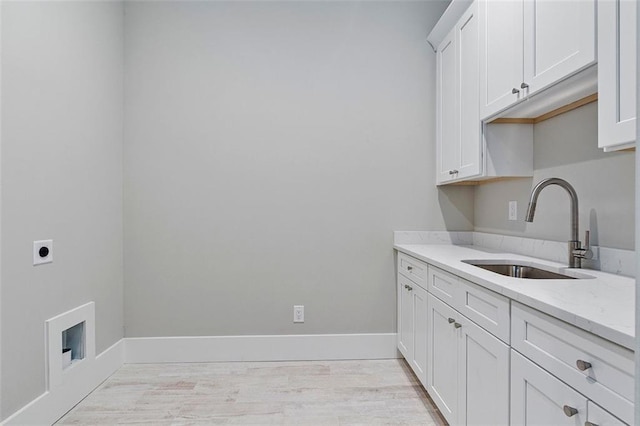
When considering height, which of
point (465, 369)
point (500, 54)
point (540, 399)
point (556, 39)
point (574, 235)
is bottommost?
point (465, 369)

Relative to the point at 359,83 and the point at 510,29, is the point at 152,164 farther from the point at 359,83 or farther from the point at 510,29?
Answer: the point at 510,29

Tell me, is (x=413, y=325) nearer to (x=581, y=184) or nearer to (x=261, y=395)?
(x=261, y=395)

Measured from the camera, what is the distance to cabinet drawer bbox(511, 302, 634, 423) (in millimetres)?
839

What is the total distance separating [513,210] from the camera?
2426mm

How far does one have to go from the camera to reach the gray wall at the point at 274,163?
2893 mm

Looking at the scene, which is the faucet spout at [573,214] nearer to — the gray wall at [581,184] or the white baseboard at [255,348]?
the gray wall at [581,184]

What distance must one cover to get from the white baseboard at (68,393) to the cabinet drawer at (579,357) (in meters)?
2.18

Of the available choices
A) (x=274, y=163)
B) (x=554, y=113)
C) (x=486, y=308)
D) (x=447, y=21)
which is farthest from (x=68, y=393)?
(x=447, y=21)

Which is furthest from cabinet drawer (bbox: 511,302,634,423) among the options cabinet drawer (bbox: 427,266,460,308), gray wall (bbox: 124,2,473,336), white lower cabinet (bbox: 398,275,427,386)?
gray wall (bbox: 124,2,473,336)

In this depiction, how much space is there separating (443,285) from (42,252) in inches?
79.7

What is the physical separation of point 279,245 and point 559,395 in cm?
214

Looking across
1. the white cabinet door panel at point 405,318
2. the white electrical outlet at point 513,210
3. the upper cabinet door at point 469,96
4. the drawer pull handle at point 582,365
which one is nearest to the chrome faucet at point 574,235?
the upper cabinet door at point 469,96

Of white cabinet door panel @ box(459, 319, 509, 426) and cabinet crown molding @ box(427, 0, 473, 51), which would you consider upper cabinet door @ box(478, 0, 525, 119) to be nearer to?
cabinet crown molding @ box(427, 0, 473, 51)

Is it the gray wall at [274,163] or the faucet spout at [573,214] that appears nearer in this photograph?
the faucet spout at [573,214]
